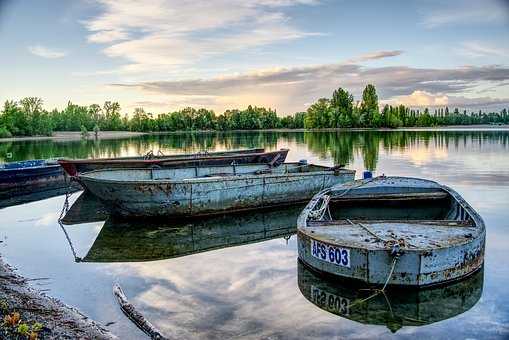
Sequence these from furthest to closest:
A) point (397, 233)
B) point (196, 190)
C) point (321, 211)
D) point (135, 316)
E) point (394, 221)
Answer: point (196, 190), point (321, 211), point (394, 221), point (397, 233), point (135, 316)

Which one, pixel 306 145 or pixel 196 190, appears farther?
pixel 306 145

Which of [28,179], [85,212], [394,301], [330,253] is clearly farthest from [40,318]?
[28,179]

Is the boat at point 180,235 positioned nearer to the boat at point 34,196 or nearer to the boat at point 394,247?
the boat at point 394,247

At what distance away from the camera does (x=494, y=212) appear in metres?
14.7

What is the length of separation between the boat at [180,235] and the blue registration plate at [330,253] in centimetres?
382

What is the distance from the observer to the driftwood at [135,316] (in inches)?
249

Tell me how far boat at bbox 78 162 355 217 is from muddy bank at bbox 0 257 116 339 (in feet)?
16.6

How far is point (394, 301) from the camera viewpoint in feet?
24.3

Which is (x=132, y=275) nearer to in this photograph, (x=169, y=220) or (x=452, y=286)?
(x=169, y=220)

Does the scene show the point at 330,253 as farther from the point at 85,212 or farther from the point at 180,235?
the point at 85,212

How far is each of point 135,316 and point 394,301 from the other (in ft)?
14.0

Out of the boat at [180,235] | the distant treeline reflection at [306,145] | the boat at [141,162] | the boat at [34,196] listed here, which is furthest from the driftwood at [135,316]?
the distant treeline reflection at [306,145]

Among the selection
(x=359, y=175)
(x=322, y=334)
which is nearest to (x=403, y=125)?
(x=359, y=175)

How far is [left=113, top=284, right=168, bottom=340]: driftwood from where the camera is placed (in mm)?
6334
